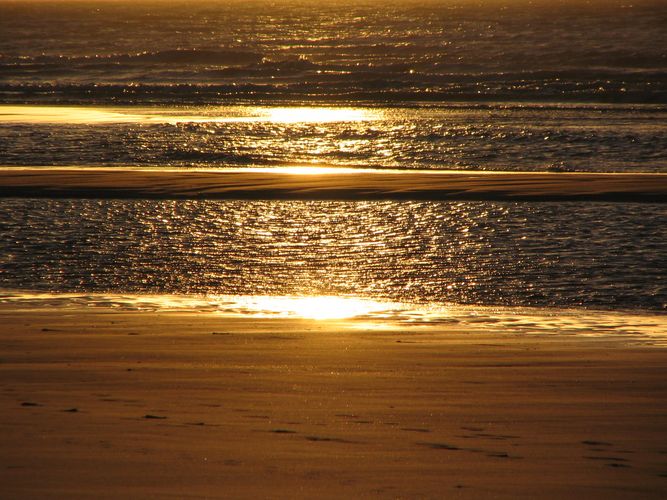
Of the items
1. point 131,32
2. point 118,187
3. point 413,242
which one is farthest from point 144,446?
point 131,32

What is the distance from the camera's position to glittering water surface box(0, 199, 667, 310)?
8.26 metres

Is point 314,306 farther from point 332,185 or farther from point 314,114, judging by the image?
point 314,114

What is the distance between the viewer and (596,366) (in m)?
5.64

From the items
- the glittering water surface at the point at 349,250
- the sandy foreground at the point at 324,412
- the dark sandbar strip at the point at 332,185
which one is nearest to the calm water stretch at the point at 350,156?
the glittering water surface at the point at 349,250

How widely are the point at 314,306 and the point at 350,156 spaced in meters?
10.6

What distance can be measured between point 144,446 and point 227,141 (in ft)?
51.7

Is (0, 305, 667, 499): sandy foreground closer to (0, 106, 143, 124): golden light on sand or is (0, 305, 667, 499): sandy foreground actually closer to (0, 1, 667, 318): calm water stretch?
(0, 1, 667, 318): calm water stretch

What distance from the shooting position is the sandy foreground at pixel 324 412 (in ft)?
12.9

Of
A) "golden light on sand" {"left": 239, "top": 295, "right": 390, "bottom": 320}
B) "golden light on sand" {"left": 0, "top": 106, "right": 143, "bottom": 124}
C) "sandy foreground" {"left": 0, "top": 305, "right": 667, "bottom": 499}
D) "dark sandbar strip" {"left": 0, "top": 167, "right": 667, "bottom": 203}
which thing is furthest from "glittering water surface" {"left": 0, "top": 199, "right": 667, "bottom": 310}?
"golden light on sand" {"left": 0, "top": 106, "right": 143, "bottom": 124}

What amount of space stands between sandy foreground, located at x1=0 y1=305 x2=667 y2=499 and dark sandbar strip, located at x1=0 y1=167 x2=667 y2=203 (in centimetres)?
674

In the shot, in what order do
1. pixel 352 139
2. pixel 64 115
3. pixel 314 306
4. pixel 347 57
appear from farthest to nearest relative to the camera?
pixel 347 57, pixel 64 115, pixel 352 139, pixel 314 306

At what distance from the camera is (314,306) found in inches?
295

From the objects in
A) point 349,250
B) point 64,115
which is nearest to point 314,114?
point 64,115

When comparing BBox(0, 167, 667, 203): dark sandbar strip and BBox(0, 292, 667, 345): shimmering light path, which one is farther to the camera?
BBox(0, 167, 667, 203): dark sandbar strip
